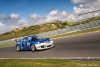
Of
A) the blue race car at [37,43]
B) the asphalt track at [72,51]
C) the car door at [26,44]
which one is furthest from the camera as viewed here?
the car door at [26,44]

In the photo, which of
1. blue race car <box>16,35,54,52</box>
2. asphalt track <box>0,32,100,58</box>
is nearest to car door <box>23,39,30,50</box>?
blue race car <box>16,35,54,52</box>

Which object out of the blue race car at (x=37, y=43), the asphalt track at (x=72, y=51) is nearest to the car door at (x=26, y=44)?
the blue race car at (x=37, y=43)

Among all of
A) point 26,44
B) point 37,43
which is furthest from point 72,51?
point 26,44

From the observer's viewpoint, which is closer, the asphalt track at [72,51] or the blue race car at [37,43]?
the asphalt track at [72,51]

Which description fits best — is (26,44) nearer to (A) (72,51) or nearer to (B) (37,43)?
(B) (37,43)

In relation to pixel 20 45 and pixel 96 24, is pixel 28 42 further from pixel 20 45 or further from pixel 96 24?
pixel 96 24

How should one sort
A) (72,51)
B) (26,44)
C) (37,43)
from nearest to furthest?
(72,51), (37,43), (26,44)

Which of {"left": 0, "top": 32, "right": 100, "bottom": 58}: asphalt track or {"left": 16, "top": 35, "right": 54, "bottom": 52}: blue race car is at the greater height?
{"left": 16, "top": 35, "right": 54, "bottom": 52}: blue race car

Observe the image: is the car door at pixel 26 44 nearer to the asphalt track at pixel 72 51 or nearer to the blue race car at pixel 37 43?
the blue race car at pixel 37 43

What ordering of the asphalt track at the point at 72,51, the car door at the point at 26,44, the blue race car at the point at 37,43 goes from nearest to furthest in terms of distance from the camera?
the asphalt track at the point at 72,51, the blue race car at the point at 37,43, the car door at the point at 26,44

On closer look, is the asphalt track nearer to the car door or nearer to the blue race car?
the blue race car

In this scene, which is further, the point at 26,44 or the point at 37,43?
the point at 26,44

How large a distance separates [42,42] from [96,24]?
1660 centimetres

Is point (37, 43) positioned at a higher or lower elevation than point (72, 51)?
higher
